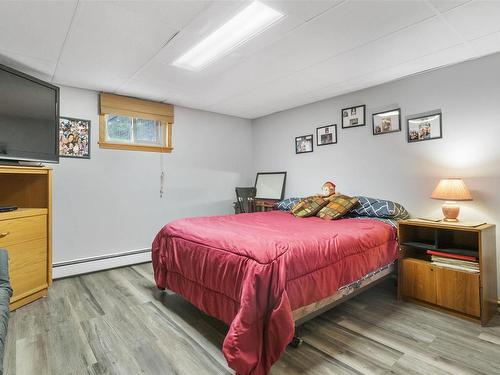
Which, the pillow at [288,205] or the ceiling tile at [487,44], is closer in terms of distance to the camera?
the ceiling tile at [487,44]

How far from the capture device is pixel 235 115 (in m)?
4.79

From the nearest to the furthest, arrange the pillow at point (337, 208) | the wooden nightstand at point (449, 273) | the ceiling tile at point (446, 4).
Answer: the ceiling tile at point (446, 4), the wooden nightstand at point (449, 273), the pillow at point (337, 208)

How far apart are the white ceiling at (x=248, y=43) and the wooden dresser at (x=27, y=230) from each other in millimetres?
1087

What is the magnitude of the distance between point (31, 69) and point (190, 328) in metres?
2.86

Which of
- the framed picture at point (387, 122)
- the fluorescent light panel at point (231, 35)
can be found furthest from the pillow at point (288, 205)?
the fluorescent light panel at point (231, 35)

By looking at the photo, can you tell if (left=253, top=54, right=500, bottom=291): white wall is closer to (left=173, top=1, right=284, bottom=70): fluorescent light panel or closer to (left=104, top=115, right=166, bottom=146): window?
(left=173, top=1, right=284, bottom=70): fluorescent light panel

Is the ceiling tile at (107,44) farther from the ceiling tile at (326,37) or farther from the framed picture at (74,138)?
the ceiling tile at (326,37)

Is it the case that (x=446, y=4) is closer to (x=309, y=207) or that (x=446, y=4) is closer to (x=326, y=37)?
(x=326, y=37)

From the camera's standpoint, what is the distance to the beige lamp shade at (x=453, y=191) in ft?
7.82

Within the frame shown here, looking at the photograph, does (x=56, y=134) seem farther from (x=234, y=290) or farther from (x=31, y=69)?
(x=234, y=290)

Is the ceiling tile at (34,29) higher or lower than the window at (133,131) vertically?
higher

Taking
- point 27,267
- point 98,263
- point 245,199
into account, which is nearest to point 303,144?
point 245,199

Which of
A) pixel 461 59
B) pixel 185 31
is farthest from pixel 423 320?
pixel 185 31

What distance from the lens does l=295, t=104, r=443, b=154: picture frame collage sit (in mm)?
2850
